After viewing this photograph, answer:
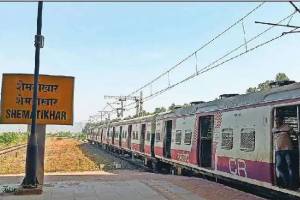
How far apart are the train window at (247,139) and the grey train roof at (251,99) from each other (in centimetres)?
82

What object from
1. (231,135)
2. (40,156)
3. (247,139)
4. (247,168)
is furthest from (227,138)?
(40,156)

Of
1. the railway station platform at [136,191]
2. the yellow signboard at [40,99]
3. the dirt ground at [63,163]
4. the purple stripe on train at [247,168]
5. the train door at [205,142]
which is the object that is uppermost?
the yellow signboard at [40,99]

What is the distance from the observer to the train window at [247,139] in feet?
Result: 42.6

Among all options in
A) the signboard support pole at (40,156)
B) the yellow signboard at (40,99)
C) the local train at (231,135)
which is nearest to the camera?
the local train at (231,135)

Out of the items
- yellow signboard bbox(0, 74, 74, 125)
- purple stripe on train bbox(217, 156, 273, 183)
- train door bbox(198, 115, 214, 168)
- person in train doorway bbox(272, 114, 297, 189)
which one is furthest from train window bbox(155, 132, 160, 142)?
person in train doorway bbox(272, 114, 297, 189)

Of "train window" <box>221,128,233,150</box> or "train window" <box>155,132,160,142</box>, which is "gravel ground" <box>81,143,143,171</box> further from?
"train window" <box>221,128,233,150</box>

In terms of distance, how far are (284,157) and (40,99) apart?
7047 mm

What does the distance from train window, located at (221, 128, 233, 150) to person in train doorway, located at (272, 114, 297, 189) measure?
11.7 feet

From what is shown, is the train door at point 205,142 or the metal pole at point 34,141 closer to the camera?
the metal pole at point 34,141

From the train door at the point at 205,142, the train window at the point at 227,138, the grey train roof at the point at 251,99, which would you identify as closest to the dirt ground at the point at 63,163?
the train door at the point at 205,142

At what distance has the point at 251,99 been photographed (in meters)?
A: 13.5

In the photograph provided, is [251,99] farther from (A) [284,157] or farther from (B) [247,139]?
(A) [284,157]

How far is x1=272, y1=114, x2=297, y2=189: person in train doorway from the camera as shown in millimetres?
10711

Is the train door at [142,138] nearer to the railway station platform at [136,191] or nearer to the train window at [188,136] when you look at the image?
the train window at [188,136]
